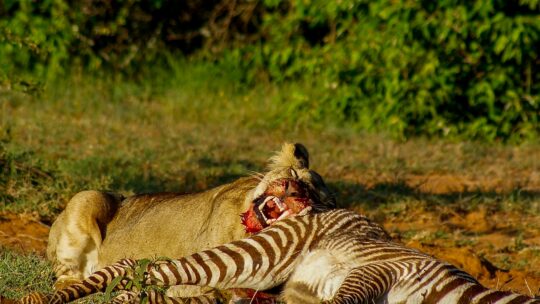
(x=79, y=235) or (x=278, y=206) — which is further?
(x=79, y=235)

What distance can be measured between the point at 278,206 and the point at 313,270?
1.52 ft

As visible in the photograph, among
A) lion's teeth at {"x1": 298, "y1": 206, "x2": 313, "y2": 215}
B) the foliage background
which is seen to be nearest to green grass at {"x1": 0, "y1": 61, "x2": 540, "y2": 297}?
the foliage background

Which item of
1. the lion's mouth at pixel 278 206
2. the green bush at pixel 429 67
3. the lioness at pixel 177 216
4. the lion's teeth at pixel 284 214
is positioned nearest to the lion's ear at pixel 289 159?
the lioness at pixel 177 216

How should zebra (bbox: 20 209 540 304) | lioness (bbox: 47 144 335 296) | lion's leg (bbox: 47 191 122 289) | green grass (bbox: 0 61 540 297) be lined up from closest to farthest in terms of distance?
1. zebra (bbox: 20 209 540 304)
2. lioness (bbox: 47 144 335 296)
3. lion's leg (bbox: 47 191 122 289)
4. green grass (bbox: 0 61 540 297)

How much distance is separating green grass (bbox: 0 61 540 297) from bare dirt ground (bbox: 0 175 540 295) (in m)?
0.08

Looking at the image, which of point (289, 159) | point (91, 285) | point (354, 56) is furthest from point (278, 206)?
point (354, 56)

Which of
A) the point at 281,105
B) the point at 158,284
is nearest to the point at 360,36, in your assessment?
the point at 281,105

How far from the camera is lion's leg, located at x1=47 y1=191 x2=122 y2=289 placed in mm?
6004

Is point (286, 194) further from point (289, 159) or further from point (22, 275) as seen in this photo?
point (22, 275)

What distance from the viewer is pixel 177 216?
5.67 m

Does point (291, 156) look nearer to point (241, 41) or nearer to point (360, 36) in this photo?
point (360, 36)

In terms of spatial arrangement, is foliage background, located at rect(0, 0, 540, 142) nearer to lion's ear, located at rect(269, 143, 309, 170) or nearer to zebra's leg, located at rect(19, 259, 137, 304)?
lion's ear, located at rect(269, 143, 309, 170)

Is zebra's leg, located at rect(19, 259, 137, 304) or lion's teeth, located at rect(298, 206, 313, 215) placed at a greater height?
lion's teeth, located at rect(298, 206, 313, 215)

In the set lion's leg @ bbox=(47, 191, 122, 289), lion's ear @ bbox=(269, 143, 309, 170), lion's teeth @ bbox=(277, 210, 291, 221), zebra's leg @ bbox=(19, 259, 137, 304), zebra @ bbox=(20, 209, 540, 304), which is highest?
lion's ear @ bbox=(269, 143, 309, 170)
